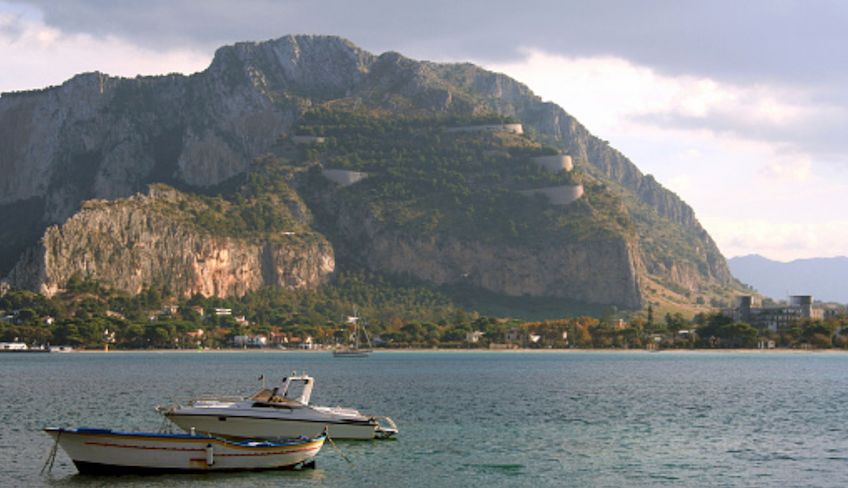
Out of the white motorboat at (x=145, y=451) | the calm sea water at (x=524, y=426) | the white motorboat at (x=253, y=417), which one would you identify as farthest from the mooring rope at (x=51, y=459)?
the white motorboat at (x=253, y=417)

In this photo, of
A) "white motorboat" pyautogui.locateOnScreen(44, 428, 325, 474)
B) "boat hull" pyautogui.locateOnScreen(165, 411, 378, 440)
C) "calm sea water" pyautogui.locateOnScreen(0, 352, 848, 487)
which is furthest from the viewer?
"boat hull" pyautogui.locateOnScreen(165, 411, 378, 440)

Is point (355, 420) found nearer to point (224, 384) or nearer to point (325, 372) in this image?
point (224, 384)

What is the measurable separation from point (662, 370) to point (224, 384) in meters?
74.6

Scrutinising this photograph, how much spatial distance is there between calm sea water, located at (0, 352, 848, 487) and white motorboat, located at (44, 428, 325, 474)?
714 mm

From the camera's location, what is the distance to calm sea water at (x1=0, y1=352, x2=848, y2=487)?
207 ft

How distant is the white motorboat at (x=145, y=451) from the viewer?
6178cm

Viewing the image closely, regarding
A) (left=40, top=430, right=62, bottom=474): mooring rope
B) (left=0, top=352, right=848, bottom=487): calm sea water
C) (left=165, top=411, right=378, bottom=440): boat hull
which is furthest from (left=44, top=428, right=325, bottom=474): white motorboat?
(left=165, top=411, right=378, bottom=440): boat hull

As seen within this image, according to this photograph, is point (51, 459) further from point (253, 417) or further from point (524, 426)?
point (524, 426)

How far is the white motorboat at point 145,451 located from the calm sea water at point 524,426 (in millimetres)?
714

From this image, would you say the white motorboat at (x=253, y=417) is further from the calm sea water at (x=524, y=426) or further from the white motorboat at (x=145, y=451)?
the white motorboat at (x=145, y=451)

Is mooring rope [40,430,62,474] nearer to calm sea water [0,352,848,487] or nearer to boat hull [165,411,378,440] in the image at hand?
calm sea water [0,352,848,487]

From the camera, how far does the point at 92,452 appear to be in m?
62.1

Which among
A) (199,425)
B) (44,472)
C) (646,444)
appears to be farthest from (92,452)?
(646,444)

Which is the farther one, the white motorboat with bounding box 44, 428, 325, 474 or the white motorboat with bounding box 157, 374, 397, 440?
the white motorboat with bounding box 157, 374, 397, 440
